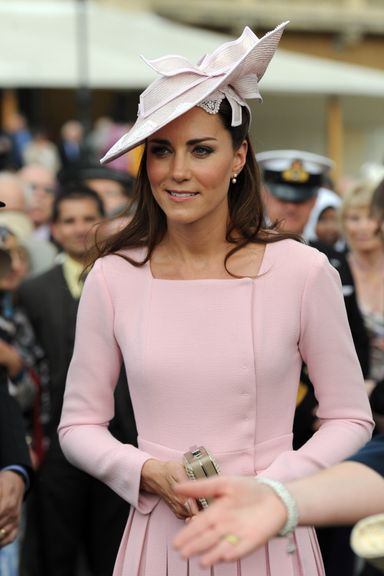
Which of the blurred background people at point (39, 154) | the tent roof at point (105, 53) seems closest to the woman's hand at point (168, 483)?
the blurred background people at point (39, 154)

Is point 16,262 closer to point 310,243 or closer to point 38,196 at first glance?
point 310,243

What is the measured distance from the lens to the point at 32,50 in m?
16.8

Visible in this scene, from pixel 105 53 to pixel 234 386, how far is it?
15304mm

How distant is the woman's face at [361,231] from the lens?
673 centimetres

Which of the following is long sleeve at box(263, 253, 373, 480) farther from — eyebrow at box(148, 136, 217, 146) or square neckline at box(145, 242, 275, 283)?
eyebrow at box(148, 136, 217, 146)

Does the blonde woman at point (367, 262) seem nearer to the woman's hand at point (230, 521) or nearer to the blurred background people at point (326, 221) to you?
the blurred background people at point (326, 221)

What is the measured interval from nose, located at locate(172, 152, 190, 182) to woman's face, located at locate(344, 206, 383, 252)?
143 inches

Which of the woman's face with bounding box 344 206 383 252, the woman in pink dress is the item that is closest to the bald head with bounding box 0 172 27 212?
the woman's face with bounding box 344 206 383 252

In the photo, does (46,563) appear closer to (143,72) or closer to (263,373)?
(263,373)

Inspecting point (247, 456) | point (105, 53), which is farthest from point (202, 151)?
point (105, 53)

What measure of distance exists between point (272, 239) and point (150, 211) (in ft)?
1.20

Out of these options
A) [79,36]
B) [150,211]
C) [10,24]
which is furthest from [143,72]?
[150,211]

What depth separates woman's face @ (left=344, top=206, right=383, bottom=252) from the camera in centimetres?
673

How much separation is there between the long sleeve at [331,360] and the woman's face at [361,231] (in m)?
3.51
